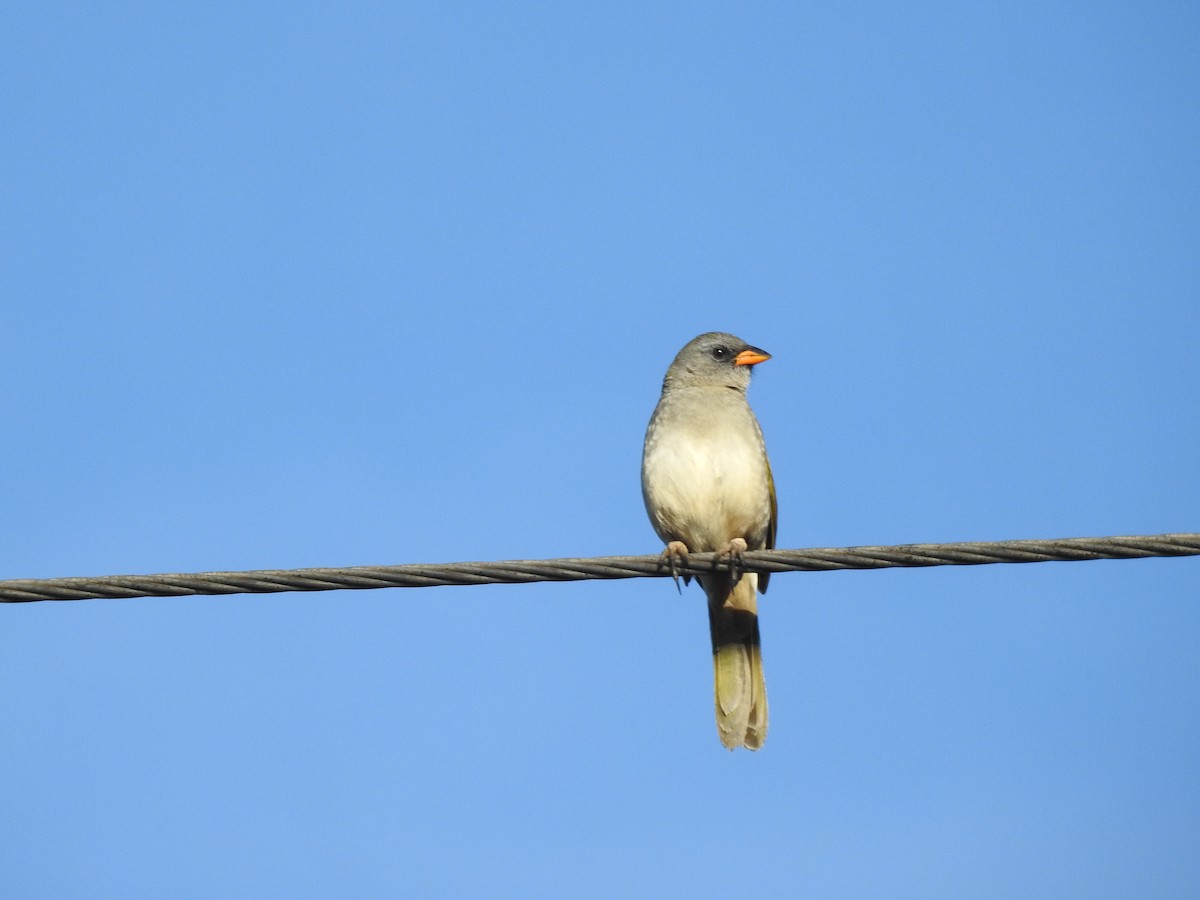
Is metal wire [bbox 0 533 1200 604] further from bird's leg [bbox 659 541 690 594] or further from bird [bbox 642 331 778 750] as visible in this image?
bird [bbox 642 331 778 750]

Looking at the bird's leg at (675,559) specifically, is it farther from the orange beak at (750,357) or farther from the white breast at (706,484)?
the orange beak at (750,357)

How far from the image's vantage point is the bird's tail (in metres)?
8.84

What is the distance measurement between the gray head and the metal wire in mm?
3878

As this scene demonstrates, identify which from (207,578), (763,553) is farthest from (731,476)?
(207,578)

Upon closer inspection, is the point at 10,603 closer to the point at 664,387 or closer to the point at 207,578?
the point at 207,578

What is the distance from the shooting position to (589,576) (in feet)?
20.1

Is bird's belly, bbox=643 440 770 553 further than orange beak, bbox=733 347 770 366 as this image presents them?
No

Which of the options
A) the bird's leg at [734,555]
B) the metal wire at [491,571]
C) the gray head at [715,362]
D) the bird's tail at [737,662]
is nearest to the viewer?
the metal wire at [491,571]

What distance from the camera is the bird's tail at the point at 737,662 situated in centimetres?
884

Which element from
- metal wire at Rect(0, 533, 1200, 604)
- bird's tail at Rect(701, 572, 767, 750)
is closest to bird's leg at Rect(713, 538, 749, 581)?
bird's tail at Rect(701, 572, 767, 750)

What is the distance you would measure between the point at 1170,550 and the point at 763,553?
1.68 meters

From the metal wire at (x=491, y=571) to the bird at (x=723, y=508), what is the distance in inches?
105

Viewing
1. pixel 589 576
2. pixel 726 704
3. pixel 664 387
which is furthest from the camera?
pixel 664 387

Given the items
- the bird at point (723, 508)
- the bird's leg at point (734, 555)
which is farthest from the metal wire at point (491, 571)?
the bird at point (723, 508)
